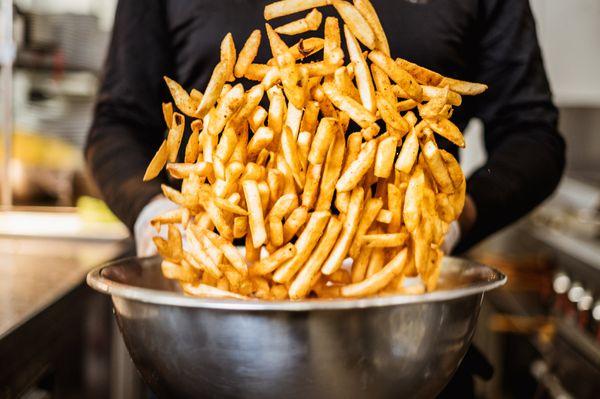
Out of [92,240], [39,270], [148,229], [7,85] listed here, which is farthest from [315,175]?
[7,85]

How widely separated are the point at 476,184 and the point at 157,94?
0.61 metres

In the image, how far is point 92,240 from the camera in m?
3.03

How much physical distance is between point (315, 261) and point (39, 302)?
1206 mm

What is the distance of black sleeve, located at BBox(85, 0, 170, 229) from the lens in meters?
1.30

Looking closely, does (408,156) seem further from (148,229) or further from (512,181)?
(512,181)

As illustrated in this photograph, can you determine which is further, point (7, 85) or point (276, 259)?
point (7, 85)

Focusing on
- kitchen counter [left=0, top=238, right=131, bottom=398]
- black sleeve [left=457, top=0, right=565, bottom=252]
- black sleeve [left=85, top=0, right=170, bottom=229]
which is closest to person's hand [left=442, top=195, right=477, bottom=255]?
black sleeve [left=457, top=0, right=565, bottom=252]

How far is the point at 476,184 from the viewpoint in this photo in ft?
3.81

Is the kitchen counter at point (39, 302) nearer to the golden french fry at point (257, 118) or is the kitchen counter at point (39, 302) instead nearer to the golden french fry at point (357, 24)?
the golden french fry at point (257, 118)

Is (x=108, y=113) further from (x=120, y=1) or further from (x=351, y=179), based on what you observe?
(x=351, y=179)

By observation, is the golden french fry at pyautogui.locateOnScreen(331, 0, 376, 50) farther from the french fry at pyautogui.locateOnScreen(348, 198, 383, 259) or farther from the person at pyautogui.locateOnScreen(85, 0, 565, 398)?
the person at pyautogui.locateOnScreen(85, 0, 565, 398)

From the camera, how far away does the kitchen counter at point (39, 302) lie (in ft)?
4.63

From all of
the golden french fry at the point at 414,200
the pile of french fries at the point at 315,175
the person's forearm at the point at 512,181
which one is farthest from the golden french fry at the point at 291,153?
the person's forearm at the point at 512,181

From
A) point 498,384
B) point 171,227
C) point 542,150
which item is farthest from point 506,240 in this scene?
point 171,227
